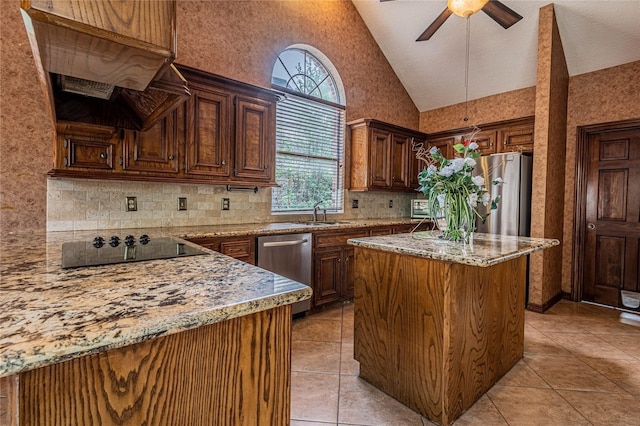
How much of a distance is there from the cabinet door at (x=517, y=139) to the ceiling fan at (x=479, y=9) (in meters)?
1.47

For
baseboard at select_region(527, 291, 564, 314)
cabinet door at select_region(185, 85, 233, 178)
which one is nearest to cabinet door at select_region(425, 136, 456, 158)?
baseboard at select_region(527, 291, 564, 314)

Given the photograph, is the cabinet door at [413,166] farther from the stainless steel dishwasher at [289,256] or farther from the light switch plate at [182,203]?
the light switch plate at [182,203]

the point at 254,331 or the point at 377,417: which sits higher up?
the point at 254,331

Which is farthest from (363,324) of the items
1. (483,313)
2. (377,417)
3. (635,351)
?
(635,351)

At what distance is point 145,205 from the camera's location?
112 inches

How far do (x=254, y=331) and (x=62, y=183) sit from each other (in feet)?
8.37

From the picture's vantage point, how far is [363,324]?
2141 mm

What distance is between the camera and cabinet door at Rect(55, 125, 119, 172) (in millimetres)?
2236

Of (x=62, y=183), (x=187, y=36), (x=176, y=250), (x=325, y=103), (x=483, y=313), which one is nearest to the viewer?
(x=176, y=250)

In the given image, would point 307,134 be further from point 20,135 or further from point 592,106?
point 592,106

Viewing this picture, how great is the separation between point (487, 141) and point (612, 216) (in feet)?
5.57

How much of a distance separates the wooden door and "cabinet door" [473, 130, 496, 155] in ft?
3.42

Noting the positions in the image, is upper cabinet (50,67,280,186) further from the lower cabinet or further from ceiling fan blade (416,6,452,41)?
ceiling fan blade (416,6,452,41)

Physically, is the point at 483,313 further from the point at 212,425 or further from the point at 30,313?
the point at 30,313
